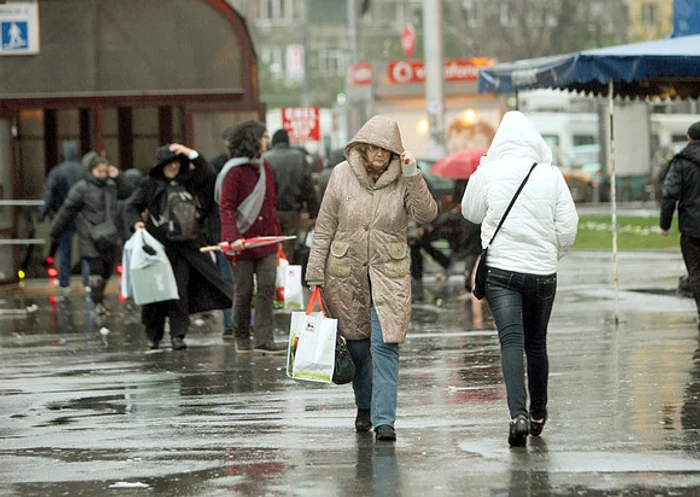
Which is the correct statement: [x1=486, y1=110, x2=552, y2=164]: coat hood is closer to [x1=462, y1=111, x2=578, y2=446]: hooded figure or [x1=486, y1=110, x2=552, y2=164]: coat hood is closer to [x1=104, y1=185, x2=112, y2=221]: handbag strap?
[x1=462, y1=111, x2=578, y2=446]: hooded figure

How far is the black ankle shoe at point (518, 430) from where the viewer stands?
8.48 m

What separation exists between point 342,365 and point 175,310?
5.48 m

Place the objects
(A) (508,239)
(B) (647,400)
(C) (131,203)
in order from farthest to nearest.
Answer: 1. (C) (131,203)
2. (B) (647,400)
3. (A) (508,239)

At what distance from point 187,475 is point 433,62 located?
23090mm

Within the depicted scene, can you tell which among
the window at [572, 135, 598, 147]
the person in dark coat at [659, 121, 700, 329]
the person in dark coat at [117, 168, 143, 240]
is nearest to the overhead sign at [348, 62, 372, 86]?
the window at [572, 135, 598, 147]

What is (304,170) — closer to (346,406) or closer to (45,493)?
(346,406)

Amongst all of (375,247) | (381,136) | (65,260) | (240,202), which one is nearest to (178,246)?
(240,202)

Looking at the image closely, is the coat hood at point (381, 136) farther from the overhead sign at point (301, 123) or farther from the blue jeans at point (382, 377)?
the overhead sign at point (301, 123)

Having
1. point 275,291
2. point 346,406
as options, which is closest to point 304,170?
point 275,291

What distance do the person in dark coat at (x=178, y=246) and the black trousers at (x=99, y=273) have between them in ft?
12.7

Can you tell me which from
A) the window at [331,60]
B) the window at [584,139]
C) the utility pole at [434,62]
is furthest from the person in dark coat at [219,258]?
the window at [331,60]

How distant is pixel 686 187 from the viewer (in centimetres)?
1425

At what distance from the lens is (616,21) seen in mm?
68250

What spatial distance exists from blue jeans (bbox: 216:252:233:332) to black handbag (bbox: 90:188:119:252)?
310cm
